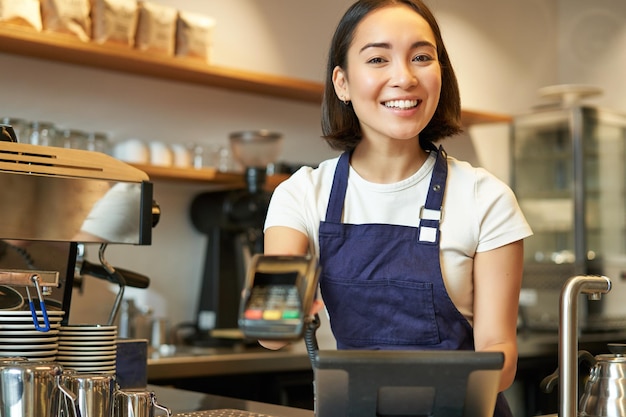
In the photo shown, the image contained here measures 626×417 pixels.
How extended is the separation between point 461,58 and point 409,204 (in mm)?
3491

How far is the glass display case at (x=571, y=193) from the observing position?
4742mm

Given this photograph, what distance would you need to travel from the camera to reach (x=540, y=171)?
5012 mm

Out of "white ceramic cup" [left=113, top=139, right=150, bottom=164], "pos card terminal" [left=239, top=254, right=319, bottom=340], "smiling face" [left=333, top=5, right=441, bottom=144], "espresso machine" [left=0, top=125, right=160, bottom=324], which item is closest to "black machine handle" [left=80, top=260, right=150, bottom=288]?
"espresso machine" [left=0, top=125, right=160, bottom=324]


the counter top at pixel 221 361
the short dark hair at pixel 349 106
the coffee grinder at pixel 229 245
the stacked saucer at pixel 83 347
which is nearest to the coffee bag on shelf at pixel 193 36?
the coffee grinder at pixel 229 245

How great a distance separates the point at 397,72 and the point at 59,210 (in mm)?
703

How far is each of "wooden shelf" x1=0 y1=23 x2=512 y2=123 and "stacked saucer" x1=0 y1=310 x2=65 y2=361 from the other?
65.3 inches

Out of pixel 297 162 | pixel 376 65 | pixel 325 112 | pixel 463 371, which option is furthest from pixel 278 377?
pixel 463 371

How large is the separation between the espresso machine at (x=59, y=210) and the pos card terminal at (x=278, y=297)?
2.21 ft

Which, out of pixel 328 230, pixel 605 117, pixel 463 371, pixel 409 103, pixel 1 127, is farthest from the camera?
pixel 605 117

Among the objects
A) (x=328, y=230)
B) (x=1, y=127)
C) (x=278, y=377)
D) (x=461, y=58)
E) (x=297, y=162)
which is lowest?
(x=278, y=377)

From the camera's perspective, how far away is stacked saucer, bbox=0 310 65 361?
160cm

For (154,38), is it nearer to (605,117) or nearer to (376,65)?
(376,65)

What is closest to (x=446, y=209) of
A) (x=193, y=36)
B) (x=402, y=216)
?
(x=402, y=216)

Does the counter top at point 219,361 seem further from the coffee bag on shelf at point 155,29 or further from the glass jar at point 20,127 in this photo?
the coffee bag on shelf at point 155,29
